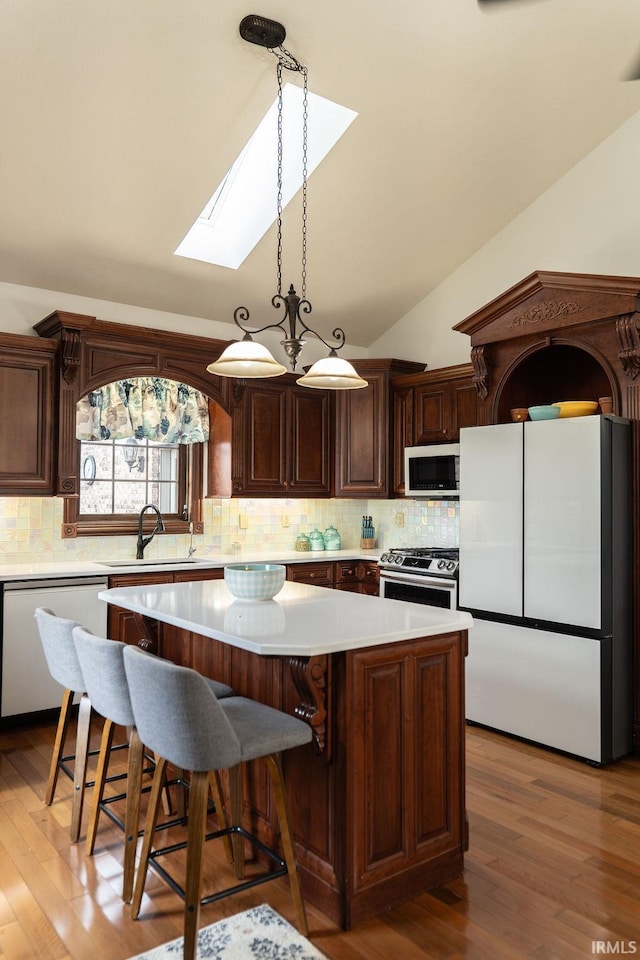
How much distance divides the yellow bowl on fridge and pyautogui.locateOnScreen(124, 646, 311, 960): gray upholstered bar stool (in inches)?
99.4

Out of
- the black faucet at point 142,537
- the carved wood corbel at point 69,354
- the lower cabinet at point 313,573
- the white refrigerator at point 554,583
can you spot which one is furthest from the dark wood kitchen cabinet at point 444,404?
the carved wood corbel at point 69,354

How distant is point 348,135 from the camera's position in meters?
4.22

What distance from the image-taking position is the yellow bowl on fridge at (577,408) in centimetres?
391

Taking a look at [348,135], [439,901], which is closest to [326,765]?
[439,901]

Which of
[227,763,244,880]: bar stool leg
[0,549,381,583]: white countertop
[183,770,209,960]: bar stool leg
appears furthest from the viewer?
[0,549,381,583]: white countertop

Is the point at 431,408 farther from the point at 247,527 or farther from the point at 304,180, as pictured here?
the point at 304,180

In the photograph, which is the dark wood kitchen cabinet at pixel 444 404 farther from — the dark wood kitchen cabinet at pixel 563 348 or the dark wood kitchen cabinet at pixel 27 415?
the dark wood kitchen cabinet at pixel 27 415

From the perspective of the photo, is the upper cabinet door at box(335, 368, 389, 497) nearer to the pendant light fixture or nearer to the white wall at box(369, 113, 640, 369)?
the white wall at box(369, 113, 640, 369)

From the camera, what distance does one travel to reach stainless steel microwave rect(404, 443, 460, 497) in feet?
16.6

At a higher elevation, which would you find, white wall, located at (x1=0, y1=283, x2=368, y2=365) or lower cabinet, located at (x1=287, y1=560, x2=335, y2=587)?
white wall, located at (x1=0, y1=283, x2=368, y2=365)

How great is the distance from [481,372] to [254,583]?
2.43 m

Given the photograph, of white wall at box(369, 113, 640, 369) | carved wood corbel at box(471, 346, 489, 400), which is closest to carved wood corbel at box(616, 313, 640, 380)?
white wall at box(369, 113, 640, 369)

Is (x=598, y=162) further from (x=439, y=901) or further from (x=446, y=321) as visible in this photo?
(x=439, y=901)

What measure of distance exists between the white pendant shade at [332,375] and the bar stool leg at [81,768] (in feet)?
5.29
